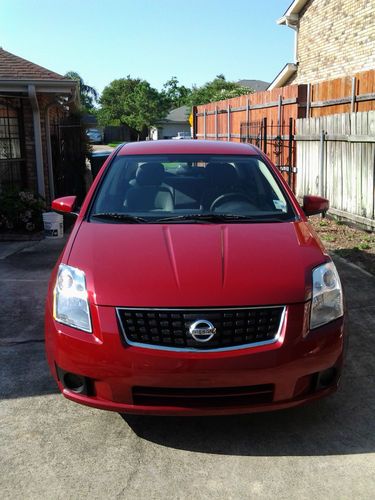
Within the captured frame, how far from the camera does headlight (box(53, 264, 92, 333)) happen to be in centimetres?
298

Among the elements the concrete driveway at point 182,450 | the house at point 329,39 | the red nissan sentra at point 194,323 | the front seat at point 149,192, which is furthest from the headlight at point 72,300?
the house at point 329,39

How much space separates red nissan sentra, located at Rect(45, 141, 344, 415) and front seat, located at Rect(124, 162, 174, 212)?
0.63m

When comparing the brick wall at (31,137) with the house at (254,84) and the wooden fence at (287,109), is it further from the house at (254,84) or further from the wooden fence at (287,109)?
the house at (254,84)

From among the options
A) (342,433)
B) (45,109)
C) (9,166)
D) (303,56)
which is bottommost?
(342,433)

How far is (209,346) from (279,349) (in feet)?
1.21

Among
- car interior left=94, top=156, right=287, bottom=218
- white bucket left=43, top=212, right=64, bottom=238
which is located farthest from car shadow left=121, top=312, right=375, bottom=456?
white bucket left=43, top=212, right=64, bottom=238

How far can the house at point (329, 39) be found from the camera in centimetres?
1503

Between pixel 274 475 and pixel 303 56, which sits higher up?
pixel 303 56

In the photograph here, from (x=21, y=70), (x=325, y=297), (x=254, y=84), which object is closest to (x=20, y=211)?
(x=21, y=70)

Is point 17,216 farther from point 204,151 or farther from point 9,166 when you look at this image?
point 204,151

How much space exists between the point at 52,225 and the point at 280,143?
654 centimetres

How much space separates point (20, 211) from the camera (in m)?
9.30

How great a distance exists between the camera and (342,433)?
10.6ft

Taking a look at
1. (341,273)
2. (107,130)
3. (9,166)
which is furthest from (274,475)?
(107,130)
